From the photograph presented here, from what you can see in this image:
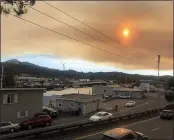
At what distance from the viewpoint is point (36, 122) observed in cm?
3688

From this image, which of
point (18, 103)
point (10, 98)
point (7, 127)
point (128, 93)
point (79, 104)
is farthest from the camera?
point (128, 93)

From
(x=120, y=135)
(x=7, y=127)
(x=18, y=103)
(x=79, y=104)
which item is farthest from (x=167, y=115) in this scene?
(x=120, y=135)

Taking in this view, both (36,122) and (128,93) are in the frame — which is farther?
(128,93)

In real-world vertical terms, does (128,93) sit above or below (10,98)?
below

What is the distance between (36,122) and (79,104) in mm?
22091

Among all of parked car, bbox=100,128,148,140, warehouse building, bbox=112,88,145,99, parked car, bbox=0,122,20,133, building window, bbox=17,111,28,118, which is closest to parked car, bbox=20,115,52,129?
parked car, bbox=0,122,20,133

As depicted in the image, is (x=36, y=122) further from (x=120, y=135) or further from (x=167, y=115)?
(x=120, y=135)

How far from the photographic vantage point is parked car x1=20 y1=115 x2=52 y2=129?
3569 centimetres

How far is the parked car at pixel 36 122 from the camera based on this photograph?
35.7 metres

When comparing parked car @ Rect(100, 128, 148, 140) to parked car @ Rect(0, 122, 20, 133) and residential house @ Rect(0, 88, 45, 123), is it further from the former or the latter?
residential house @ Rect(0, 88, 45, 123)

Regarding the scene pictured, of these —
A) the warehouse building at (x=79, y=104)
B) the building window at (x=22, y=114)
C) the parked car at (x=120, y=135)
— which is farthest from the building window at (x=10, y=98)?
the parked car at (x=120, y=135)

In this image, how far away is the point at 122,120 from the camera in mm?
36219

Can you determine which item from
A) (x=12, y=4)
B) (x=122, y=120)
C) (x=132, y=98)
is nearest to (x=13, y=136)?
(x=12, y=4)

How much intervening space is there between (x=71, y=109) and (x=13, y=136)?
127 feet
